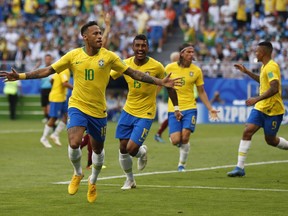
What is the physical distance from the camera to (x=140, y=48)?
50.3 feet

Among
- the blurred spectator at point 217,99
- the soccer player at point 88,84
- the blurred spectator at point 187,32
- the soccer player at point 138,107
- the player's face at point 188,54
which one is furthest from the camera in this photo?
the blurred spectator at point 187,32

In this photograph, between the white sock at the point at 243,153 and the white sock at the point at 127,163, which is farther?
the white sock at the point at 243,153

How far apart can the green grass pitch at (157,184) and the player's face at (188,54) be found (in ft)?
7.43

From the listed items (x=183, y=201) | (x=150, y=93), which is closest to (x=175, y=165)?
(x=150, y=93)

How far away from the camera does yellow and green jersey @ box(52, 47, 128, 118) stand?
13.7 meters

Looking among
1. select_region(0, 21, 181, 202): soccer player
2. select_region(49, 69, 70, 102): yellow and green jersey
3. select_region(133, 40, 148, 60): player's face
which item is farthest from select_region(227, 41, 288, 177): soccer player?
select_region(49, 69, 70, 102): yellow and green jersey

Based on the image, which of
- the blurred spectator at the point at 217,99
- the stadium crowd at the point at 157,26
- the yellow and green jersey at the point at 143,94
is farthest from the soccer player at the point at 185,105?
the blurred spectator at the point at 217,99

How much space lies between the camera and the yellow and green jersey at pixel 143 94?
15539 mm

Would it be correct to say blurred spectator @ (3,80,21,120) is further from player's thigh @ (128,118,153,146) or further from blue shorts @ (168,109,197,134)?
player's thigh @ (128,118,153,146)

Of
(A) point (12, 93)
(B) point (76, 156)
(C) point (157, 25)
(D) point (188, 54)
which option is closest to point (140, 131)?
(B) point (76, 156)

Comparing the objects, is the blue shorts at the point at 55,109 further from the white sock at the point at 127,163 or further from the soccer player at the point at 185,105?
the white sock at the point at 127,163

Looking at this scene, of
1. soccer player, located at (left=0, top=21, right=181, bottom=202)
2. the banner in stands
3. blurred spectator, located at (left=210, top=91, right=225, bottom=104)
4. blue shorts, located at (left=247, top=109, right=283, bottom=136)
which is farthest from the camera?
blurred spectator, located at (left=210, top=91, right=225, bottom=104)

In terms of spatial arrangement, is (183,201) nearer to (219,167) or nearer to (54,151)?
(219,167)

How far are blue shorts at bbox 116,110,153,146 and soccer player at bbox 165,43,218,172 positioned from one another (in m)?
2.94
